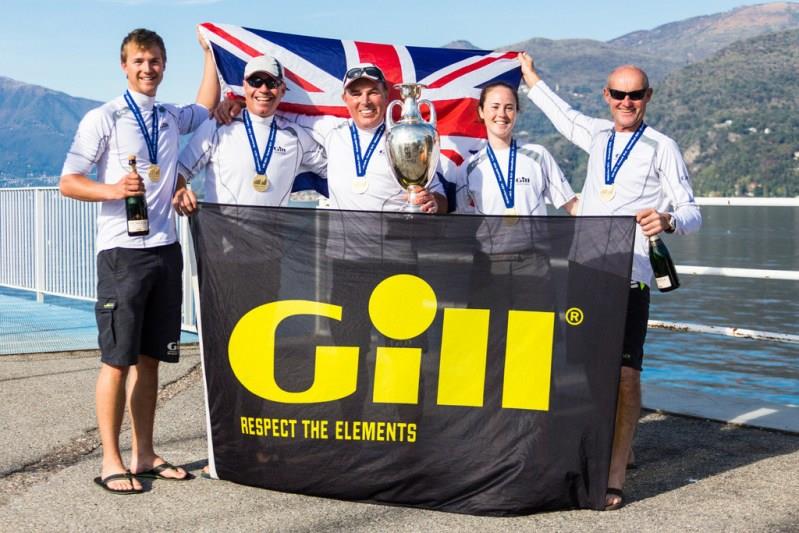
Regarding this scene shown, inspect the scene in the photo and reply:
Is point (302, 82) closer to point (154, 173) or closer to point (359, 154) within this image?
point (359, 154)

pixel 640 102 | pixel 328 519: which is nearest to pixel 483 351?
pixel 328 519

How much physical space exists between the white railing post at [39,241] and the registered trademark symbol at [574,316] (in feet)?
31.1

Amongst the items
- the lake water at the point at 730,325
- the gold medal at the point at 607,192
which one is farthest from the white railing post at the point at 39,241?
the gold medal at the point at 607,192

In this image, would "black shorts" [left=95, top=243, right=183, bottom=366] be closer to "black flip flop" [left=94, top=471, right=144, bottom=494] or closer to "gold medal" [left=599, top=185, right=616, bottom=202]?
"black flip flop" [left=94, top=471, right=144, bottom=494]

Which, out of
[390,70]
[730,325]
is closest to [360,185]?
[390,70]

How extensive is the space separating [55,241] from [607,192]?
30.4 feet

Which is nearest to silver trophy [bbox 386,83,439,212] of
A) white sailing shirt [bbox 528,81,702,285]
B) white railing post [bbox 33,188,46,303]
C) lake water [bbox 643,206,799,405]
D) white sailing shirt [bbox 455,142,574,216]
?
white sailing shirt [bbox 455,142,574,216]

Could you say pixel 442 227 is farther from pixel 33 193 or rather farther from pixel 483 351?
pixel 33 193

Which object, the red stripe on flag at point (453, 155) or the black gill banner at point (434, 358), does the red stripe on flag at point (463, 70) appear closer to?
the red stripe on flag at point (453, 155)

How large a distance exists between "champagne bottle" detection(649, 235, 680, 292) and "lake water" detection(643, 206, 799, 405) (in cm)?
294

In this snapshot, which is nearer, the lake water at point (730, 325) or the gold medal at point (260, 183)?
the gold medal at point (260, 183)

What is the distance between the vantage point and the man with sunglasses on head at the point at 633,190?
4.49 metres

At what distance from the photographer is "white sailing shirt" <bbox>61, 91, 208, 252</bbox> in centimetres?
446

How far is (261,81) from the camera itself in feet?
15.9
